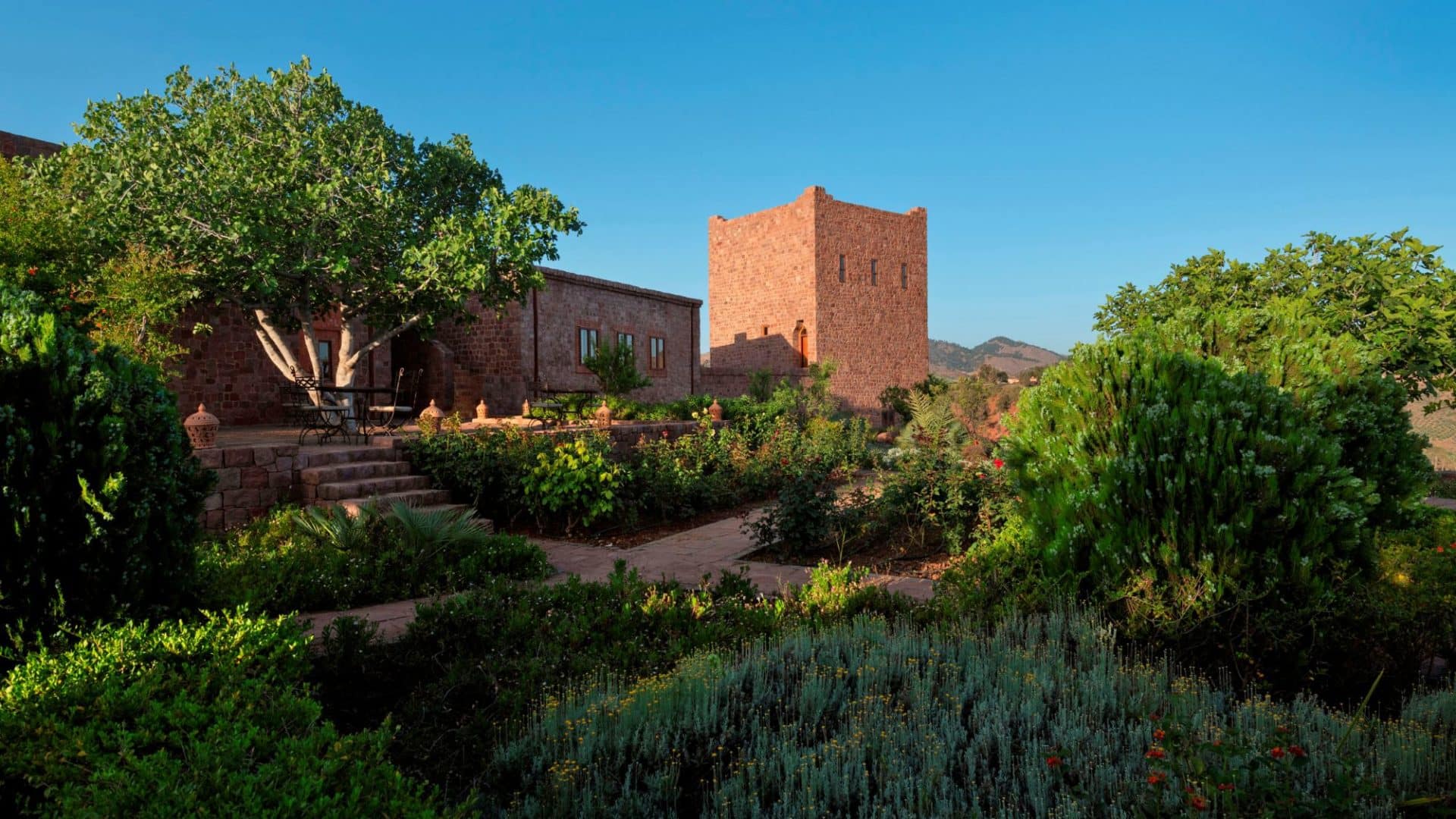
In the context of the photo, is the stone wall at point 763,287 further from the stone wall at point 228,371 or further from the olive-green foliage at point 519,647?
the olive-green foliage at point 519,647

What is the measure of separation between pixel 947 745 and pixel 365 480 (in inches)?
301

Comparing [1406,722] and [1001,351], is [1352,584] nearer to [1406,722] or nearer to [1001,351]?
[1406,722]

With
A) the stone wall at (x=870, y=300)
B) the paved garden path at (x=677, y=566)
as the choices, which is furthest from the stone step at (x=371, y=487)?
the stone wall at (x=870, y=300)

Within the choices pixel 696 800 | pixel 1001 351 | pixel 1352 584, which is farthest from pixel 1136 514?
pixel 1001 351

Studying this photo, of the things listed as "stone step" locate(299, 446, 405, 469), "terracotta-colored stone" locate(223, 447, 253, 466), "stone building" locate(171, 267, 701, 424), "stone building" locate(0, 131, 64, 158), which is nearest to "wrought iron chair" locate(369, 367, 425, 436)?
"stone building" locate(171, 267, 701, 424)

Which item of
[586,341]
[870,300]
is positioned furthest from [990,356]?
[586,341]

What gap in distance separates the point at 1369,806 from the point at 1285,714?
633 mm

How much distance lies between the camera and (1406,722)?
2619 mm

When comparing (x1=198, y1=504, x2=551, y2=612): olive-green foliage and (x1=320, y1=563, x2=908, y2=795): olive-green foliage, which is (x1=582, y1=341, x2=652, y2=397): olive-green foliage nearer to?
(x1=198, y1=504, x2=551, y2=612): olive-green foliage

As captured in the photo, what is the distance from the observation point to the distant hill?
3196 inches

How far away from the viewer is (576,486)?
27.3 feet

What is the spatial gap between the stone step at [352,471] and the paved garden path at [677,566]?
2.26 m

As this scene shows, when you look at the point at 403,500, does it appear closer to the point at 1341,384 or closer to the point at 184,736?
the point at 184,736

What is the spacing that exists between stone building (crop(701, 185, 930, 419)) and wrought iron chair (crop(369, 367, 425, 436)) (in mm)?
14302
